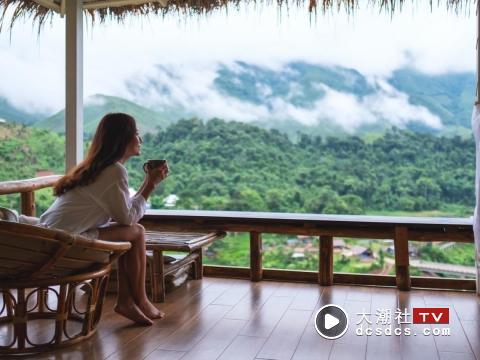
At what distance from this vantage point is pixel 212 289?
3398mm

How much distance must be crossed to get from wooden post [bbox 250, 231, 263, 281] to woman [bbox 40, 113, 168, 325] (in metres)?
1.11

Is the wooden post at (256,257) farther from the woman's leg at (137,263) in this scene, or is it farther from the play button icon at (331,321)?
the woman's leg at (137,263)

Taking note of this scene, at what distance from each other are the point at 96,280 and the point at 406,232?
6.62 feet

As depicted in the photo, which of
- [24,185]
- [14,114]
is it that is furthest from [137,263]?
[14,114]

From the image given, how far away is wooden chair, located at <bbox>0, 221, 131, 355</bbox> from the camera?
203 centimetres

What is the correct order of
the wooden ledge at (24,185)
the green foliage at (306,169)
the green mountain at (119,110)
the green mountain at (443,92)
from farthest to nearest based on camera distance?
the green mountain at (119,110)
the green mountain at (443,92)
the green foliage at (306,169)
the wooden ledge at (24,185)

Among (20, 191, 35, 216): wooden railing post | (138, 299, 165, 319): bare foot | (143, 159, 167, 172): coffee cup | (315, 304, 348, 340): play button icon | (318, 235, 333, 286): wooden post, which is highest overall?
(143, 159, 167, 172): coffee cup

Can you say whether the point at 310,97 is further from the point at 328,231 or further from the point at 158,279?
the point at 158,279

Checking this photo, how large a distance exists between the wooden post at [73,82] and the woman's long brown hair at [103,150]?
1161 mm

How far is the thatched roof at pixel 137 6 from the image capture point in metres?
3.47

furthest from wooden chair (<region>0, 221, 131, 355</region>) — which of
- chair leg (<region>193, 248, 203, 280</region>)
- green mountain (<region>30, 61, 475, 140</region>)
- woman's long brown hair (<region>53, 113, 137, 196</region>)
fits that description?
green mountain (<region>30, 61, 475, 140</region>)

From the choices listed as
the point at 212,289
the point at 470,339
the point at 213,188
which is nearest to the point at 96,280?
the point at 212,289

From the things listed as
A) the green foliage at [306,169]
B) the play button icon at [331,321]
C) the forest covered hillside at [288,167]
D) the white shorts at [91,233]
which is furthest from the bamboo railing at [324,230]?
the green foliage at [306,169]

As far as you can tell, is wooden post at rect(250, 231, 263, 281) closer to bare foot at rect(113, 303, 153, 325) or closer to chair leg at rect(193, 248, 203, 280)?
chair leg at rect(193, 248, 203, 280)
